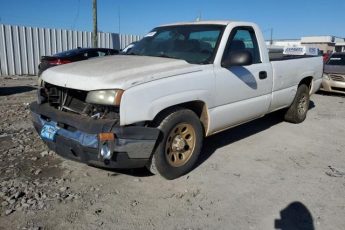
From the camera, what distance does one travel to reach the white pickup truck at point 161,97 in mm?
3447

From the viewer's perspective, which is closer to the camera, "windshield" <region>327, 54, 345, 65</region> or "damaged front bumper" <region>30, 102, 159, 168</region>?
"damaged front bumper" <region>30, 102, 159, 168</region>

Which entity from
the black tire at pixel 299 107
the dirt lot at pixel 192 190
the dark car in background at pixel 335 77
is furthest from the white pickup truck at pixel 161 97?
the dark car in background at pixel 335 77

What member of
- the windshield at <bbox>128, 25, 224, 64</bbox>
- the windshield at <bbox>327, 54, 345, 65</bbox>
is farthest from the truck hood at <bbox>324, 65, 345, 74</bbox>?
the windshield at <bbox>128, 25, 224, 64</bbox>

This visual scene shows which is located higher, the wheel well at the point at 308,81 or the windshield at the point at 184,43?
the windshield at the point at 184,43

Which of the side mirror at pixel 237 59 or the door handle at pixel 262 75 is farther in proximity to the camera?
the door handle at pixel 262 75

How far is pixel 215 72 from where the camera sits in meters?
4.30

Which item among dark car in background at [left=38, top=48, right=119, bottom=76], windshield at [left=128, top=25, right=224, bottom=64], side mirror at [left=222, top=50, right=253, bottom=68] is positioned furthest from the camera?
dark car in background at [left=38, top=48, right=119, bottom=76]

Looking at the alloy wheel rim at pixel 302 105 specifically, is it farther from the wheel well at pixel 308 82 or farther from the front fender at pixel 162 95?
the front fender at pixel 162 95

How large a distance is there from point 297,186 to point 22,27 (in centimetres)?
1674

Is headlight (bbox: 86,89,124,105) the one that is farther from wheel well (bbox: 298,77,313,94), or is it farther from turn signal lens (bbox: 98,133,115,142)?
wheel well (bbox: 298,77,313,94)

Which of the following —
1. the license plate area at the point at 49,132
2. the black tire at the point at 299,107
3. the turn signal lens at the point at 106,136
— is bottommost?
the black tire at the point at 299,107

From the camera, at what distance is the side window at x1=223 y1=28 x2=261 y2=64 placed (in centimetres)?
473

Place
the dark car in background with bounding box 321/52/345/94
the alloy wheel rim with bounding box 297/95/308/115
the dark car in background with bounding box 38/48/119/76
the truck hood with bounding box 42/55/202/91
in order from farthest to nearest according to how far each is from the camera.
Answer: the dark car in background with bounding box 38/48/119/76 < the dark car in background with bounding box 321/52/345/94 < the alloy wheel rim with bounding box 297/95/308/115 < the truck hood with bounding box 42/55/202/91

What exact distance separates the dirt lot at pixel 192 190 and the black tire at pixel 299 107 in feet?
3.79
